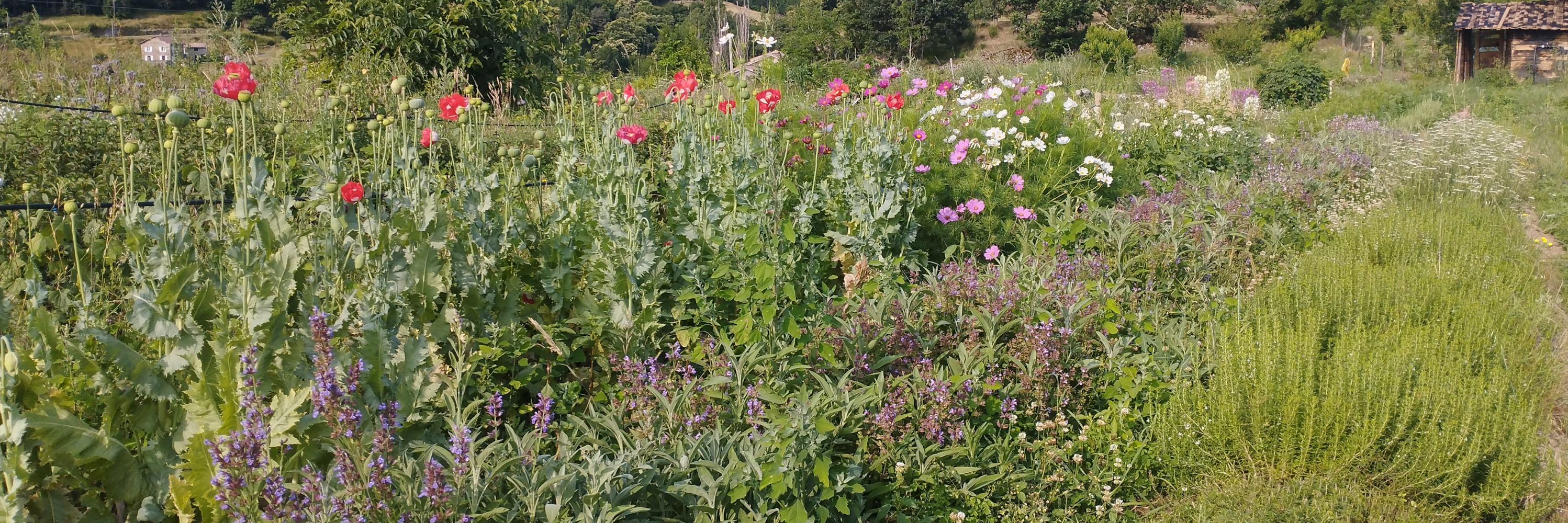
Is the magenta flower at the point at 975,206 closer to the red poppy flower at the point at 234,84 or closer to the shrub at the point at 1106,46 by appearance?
the red poppy flower at the point at 234,84

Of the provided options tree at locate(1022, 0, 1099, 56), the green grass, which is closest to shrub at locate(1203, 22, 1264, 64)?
tree at locate(1022, 0, 1099, 56)

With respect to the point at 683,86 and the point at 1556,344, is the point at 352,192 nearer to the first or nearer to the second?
the point at 683,86

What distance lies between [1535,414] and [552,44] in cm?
773

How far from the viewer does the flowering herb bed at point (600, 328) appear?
5.44ft

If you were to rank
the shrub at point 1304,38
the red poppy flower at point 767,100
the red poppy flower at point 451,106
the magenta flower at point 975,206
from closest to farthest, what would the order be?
the red poppy flower at point 451,106 → the red poppy flower at point 767,100 → the magenta flower at point 975,206 → the shrub at point 1304,38

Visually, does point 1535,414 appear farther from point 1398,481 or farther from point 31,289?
point 31,289

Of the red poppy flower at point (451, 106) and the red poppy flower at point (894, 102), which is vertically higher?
the red poppy flower at point (451, 106)

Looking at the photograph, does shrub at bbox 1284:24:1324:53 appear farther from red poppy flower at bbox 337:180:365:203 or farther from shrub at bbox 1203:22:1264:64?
red poppy flower at bbox 337:180:365:203

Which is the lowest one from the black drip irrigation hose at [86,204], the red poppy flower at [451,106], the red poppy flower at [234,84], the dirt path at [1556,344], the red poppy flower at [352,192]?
the dirt path at [1556,344]

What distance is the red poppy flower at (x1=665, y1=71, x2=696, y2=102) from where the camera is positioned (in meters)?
3.50

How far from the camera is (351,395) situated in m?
1.72

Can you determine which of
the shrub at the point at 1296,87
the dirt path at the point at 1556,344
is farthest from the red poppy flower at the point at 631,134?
the shrub at the point at 1296,87

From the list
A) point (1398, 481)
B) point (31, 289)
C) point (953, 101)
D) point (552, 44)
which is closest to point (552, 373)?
point (31, 289)

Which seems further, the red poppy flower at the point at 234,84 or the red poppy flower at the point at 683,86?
the red poppy flower at the point at 683,86
